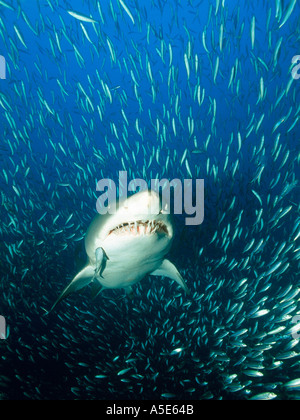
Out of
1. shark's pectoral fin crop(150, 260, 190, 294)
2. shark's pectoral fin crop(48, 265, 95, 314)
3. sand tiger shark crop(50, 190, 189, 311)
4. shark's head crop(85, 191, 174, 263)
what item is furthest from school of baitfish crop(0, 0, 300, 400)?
shark's head crop(85, 191, 174, 263)

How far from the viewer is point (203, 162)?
25250mm

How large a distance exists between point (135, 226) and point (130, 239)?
29cm

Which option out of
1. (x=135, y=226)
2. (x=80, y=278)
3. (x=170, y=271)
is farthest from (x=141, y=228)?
(x=80, y=278)

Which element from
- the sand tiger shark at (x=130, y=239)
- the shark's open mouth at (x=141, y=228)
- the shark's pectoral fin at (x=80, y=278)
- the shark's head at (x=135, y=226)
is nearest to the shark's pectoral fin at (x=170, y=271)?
the sand tiger shark at (x=130, y=239)

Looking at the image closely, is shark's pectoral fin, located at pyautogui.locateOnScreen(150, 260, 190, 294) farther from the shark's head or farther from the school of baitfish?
the shark's head

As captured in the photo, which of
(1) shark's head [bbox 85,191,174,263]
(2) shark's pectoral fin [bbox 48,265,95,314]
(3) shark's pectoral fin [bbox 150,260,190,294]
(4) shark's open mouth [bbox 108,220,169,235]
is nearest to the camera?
(1) shark's head [bbox 85,191,174,263]

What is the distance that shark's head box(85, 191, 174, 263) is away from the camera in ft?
10.6

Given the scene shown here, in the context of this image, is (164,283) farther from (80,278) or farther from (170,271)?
(80,278)

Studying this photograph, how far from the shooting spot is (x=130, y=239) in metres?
3.75

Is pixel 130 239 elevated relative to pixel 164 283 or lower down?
lower down

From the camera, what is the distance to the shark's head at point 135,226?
3.25m

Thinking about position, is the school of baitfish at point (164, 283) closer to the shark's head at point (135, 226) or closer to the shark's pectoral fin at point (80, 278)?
the shark's pectoral fin at point (80, 278)

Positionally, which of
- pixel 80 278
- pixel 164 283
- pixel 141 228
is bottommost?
pixel 80 278

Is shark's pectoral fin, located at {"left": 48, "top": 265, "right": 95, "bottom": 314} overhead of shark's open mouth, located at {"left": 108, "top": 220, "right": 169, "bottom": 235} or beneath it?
beneath
